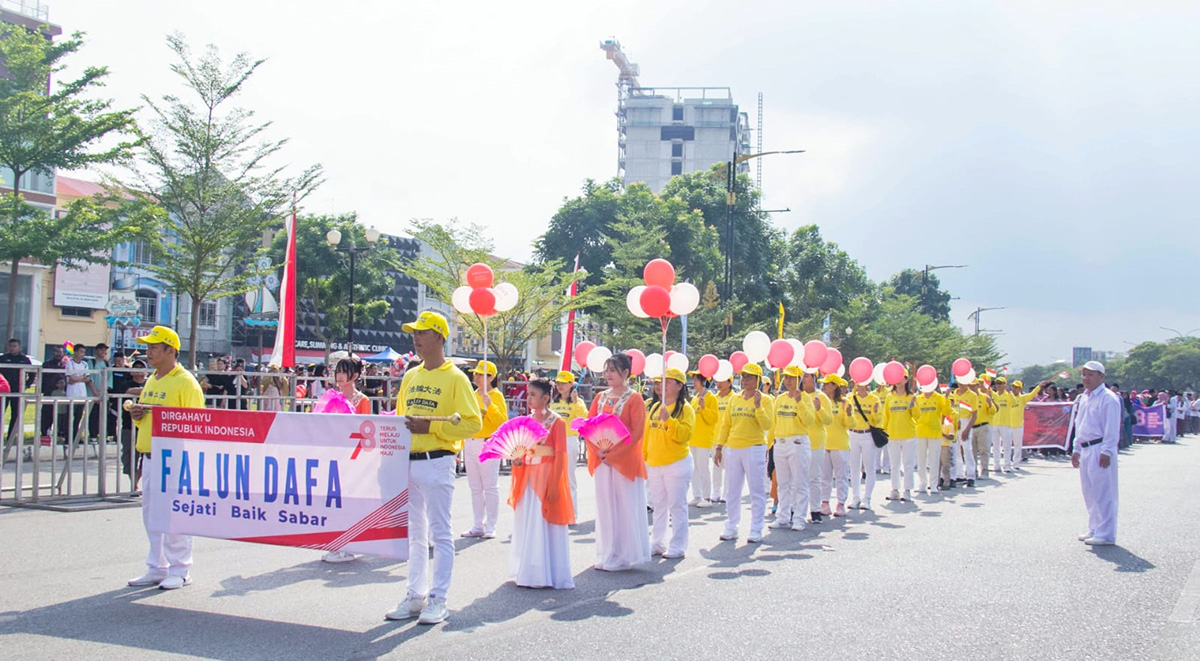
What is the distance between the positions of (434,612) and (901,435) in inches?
411

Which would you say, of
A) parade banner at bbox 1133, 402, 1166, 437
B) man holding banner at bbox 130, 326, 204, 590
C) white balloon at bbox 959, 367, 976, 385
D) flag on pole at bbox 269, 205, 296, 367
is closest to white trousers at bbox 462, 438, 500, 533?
man holding banner at bbox 130, 326, 204, 590

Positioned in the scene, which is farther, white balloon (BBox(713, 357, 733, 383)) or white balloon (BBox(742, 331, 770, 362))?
white balloon (BBox(713, 357, 733, 383))

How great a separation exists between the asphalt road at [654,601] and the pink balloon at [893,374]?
429 cm

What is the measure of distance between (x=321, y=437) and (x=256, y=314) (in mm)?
34913

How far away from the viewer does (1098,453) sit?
10711 millimetres

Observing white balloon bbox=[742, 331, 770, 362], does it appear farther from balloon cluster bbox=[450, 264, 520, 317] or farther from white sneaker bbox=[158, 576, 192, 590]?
white sneaker bbox=[158, 576, 192, 590]

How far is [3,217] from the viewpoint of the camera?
2100cm

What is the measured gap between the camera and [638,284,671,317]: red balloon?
34.4 ft

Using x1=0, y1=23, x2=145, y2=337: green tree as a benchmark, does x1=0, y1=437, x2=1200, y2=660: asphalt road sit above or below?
below

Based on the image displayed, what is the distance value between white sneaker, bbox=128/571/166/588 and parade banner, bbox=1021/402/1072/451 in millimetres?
24732

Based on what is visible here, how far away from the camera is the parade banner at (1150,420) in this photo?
37.9 metres

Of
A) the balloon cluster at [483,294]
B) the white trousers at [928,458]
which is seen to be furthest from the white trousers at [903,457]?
the balloon cluster at [483,294]

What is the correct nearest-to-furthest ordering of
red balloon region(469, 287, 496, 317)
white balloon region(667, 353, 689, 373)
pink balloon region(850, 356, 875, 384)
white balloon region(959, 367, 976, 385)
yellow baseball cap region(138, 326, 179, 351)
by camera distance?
yellow baseball cap region(138, 326, 179, 351), red balloon region(469, 287, 496, 317), white balloon region(667, 353, 689, 373), pink balloon region(850, 356, 875, 384), white balloon region(959, 367, 976, 385)

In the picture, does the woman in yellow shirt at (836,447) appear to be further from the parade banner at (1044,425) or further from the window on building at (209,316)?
the window on building at (209,316)
